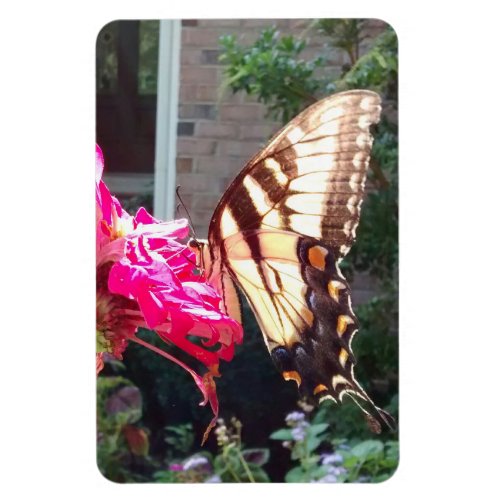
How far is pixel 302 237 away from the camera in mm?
1000

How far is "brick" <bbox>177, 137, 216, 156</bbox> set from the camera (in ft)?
3.82

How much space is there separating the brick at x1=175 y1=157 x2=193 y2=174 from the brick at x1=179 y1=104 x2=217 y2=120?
0.19ft

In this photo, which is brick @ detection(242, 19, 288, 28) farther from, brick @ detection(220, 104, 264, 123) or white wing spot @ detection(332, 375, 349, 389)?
white wing spot @ detection(332, 375, 349, 389)

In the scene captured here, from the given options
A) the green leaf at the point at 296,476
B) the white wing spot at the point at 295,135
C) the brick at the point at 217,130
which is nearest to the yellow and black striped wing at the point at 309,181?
the white wing spot at the point at 295,135

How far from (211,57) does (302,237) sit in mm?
299

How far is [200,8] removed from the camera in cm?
113

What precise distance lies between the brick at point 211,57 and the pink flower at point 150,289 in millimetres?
290

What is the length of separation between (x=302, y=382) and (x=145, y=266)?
15.8 inches

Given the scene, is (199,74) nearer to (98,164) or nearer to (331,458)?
(98,164)

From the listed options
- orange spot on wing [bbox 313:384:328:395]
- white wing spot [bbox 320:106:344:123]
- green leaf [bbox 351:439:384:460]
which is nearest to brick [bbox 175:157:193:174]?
white wing spot [bbox 320:106:344:123]

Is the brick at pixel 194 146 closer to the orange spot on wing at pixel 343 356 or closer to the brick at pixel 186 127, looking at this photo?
the brick at pixel 186 127

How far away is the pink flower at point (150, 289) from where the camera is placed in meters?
0.76

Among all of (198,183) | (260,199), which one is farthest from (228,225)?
(198,183)
